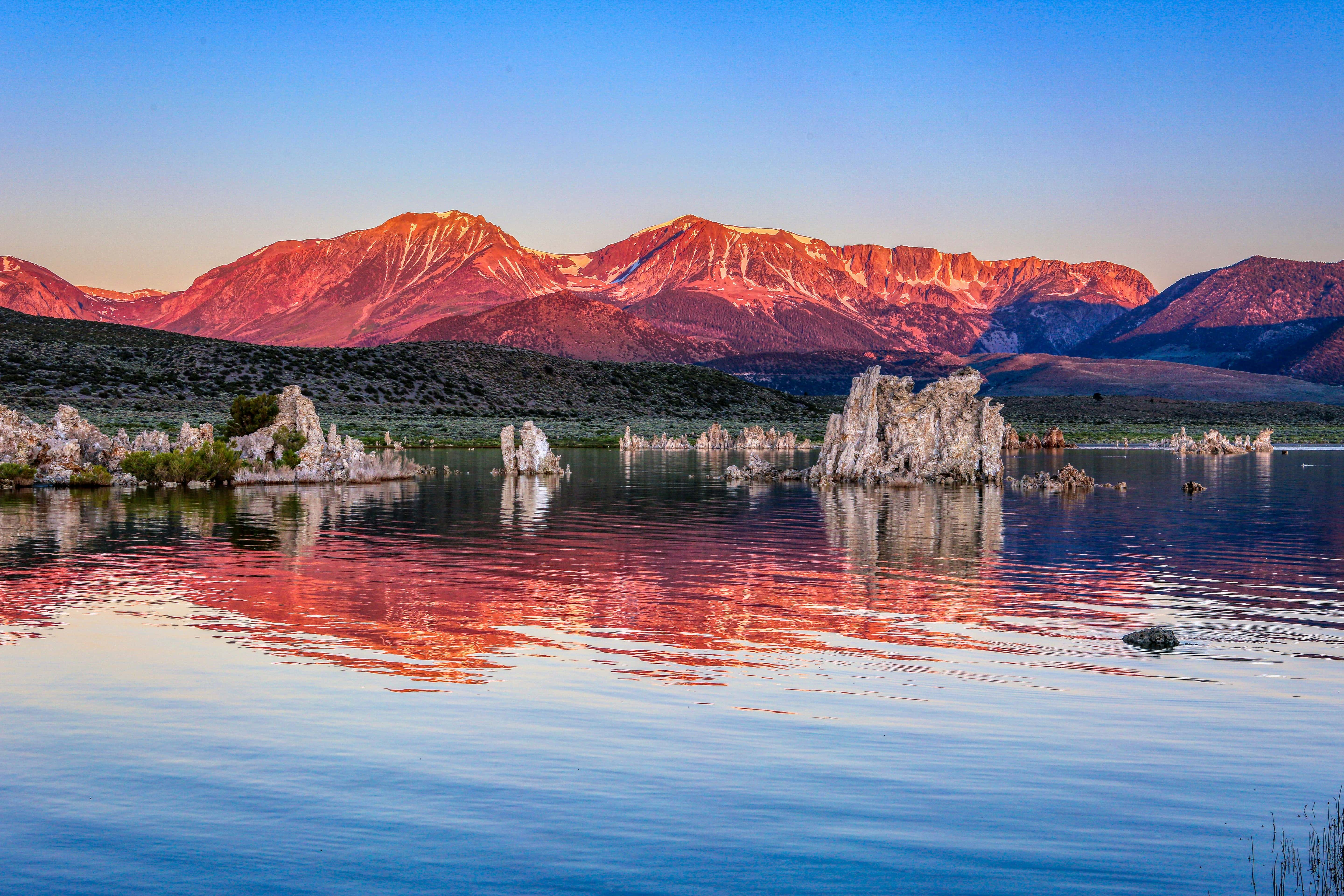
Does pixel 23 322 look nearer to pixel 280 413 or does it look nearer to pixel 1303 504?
pixel 280 413

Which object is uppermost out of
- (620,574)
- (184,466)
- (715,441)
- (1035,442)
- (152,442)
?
(152,442)

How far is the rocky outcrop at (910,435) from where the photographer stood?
4544 cm

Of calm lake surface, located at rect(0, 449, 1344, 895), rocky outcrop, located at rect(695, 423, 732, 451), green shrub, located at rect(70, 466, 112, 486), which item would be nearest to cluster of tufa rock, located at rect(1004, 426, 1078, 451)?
rocky outcrop, located at rect(695, 423, 732, 451)


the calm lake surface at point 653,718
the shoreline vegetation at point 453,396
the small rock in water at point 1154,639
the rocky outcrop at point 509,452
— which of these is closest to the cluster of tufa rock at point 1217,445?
the shoreline vegetation at point 453,396

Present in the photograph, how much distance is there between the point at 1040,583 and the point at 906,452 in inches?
1046

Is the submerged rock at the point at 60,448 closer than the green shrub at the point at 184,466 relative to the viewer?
Yes

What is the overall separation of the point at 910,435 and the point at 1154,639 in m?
32.7

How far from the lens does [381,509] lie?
33281 mm

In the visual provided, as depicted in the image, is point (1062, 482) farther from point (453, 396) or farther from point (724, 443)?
point (453, 396)

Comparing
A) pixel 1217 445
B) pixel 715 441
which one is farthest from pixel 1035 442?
pixel 715 441

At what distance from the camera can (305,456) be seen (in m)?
45.3

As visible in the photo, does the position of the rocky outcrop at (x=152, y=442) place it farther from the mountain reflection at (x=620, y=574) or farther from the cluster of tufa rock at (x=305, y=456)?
the mountain reflection at (x=620, y=574)

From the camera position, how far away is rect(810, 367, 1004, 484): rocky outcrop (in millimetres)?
45438

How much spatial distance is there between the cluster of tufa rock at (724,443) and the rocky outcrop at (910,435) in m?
33.0
